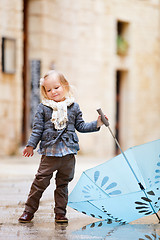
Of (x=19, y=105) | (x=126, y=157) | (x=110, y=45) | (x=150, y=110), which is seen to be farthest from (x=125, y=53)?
(x=126, y=157)

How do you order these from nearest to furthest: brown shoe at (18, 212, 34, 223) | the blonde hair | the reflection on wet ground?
the reflection on wet ground → brown shoe at (18, 212, 34, 223) → the blonde hair

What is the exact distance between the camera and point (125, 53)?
17.3 m

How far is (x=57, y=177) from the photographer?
4953mm

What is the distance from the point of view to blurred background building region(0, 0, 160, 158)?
1321cm

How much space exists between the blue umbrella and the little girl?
164 millimetres

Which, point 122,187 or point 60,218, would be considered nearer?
point 122,187

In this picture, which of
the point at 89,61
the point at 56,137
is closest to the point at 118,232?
the point at 56,137

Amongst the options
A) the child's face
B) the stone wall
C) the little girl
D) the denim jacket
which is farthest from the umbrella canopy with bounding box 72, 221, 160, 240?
the stone wall

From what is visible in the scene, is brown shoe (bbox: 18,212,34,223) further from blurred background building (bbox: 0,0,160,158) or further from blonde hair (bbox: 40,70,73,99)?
blurred background building (bbox: 0,0,160,158)

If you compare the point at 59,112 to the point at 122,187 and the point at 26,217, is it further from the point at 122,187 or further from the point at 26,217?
the point at 26,217

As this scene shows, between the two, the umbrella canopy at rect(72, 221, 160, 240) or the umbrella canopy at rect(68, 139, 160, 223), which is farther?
the umbrella canopy at rect(68, 139, 160, 223)

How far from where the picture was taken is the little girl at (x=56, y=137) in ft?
15.8

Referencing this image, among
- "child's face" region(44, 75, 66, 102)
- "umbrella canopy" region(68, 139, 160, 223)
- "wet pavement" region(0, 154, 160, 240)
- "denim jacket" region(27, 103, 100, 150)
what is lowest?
"wet pavement" region(0, 154, 160, 240)

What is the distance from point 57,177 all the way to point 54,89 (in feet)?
2.41
